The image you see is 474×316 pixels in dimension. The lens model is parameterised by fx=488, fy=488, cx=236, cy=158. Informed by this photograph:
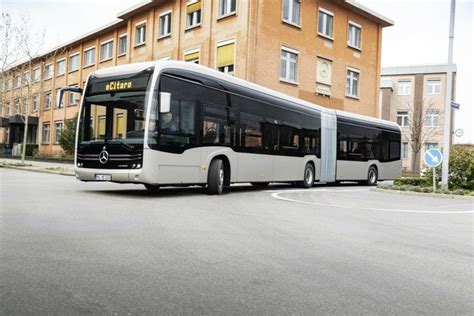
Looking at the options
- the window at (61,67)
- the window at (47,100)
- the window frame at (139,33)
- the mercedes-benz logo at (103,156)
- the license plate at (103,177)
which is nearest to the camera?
the license plate at (103,177)

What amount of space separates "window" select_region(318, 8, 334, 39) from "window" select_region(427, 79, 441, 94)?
2663 cm

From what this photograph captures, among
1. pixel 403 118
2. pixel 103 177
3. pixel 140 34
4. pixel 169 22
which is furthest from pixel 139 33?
pixel 403 118

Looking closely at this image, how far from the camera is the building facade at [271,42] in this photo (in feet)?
→ 82.6

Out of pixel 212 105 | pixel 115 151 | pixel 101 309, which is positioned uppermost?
pixel 212 105

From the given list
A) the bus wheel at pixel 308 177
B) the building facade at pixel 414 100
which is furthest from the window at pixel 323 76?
the building facade at pixel 414 100

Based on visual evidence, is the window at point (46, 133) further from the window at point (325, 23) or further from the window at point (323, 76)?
the window at point (325, 23)

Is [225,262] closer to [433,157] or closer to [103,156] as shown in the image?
[103,156]

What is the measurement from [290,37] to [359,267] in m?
23.4

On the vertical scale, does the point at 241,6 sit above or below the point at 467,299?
above

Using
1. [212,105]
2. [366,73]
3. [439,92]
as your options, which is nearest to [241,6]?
[366,73]

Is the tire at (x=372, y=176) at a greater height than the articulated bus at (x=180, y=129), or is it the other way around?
the articulated bus at (x=180, y=129)

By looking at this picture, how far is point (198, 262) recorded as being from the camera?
4.84 m

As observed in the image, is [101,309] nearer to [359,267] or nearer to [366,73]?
[359,267]

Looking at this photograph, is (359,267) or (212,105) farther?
(212,105)
